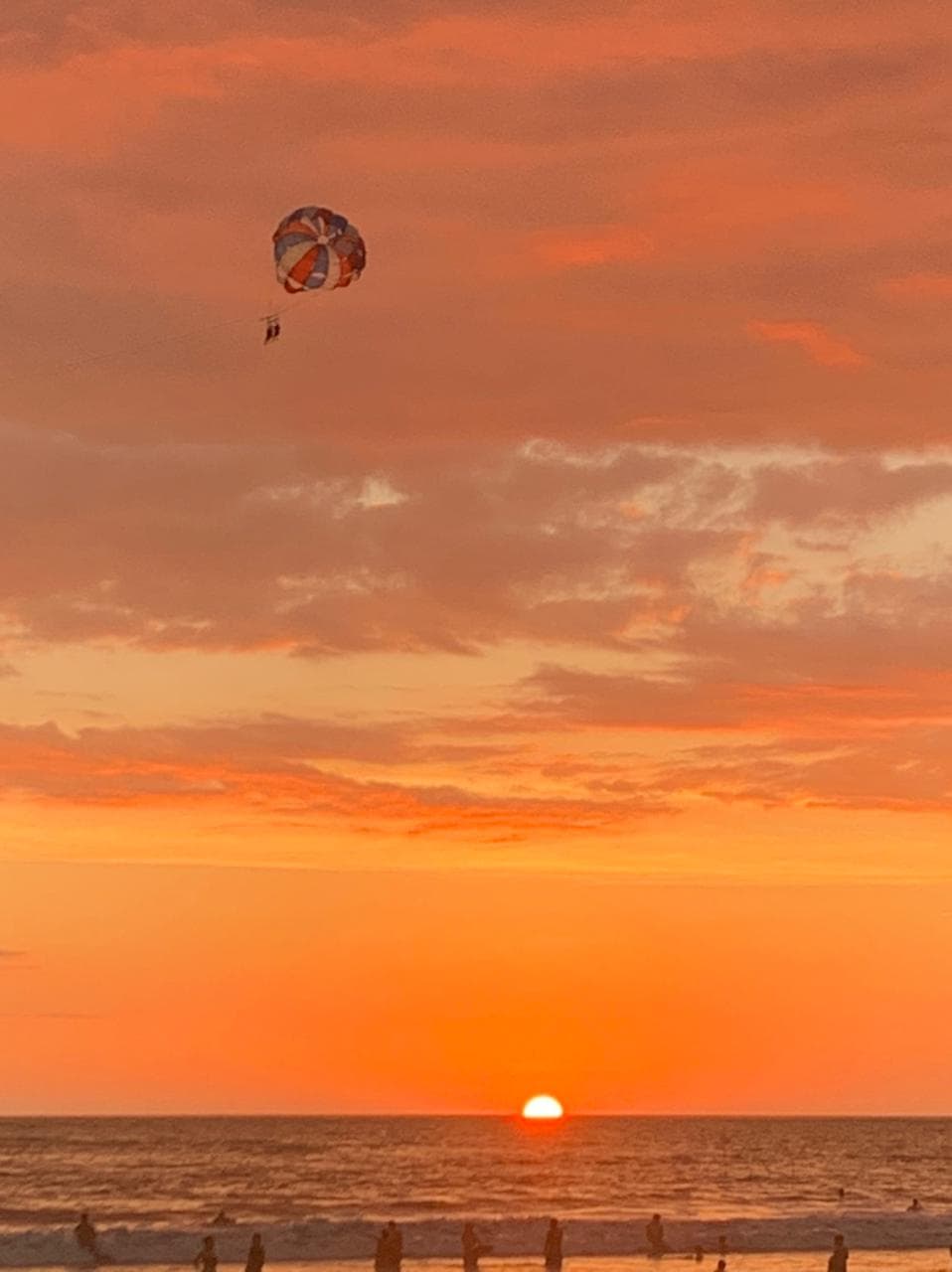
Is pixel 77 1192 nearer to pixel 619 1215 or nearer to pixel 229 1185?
pixel 229 1185

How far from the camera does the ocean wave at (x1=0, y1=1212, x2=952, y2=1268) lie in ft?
231

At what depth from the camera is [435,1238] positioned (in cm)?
7512

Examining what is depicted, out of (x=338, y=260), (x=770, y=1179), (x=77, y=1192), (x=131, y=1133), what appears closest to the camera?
(x=338, y=260)

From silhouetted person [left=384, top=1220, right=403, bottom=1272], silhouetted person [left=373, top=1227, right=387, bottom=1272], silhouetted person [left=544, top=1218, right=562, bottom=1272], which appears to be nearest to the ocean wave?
silhouetted person [left=544, top=1218, right=562, bottom=1272]

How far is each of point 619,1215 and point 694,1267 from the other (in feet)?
79.8

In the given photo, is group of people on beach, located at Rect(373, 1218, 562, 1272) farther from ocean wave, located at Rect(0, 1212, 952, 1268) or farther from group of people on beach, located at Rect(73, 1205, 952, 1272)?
ocean wave, located at Rect(0, 1212, 952, 1268)

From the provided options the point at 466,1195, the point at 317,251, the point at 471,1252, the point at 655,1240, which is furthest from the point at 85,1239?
the point at 466,1195

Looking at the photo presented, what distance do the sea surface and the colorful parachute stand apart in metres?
28.5

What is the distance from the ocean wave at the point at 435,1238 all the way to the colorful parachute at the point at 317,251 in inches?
1300

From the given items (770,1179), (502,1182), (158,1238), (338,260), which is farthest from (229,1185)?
(338,260)

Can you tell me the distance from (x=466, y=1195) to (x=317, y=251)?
66.5 metres

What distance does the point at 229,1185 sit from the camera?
114812mm

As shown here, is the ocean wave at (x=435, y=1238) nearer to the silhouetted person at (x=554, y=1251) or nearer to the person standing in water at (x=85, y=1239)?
the person standing in water at (x=85, y=1239)

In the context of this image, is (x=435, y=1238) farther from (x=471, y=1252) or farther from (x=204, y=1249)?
(x=204, y=1249)
